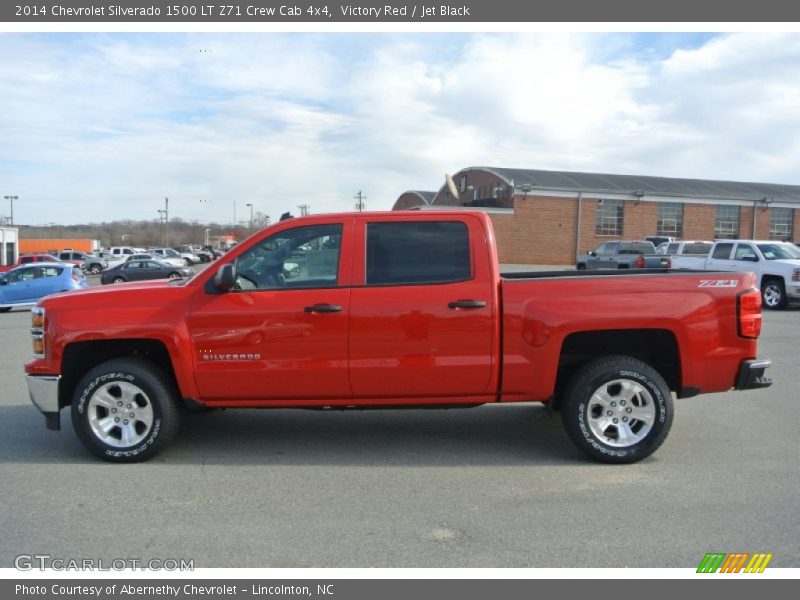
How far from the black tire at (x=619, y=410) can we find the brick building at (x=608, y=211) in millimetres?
40156

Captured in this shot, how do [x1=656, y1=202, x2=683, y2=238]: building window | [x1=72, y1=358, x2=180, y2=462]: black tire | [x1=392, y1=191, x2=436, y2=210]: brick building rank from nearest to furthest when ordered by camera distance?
[x1=72, y1=358, x2=180, y2=462]: black tire
[x1=656, y1=202, x2=683, y2=238]: building window
[x1=392, y1=191, x2=436, y2=210]: brick building

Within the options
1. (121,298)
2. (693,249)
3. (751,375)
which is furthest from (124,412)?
(693,249)

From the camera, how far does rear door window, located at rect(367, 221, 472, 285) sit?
17.5ft

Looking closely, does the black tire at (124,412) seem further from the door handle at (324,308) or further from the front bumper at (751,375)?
the front bumper at (751,375)

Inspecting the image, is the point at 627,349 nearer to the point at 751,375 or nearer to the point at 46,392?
the point at 751,375

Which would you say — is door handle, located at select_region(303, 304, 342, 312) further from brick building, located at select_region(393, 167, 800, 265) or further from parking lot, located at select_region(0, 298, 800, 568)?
brick building, located at select_region(393, 167, 800, 265)

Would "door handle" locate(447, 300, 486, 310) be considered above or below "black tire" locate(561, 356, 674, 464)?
above

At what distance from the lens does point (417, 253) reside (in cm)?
541

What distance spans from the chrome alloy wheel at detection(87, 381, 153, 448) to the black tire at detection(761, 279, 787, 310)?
16978mm

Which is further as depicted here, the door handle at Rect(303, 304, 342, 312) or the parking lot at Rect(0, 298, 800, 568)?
the door handle at Rect(303, 304, 342, 312)

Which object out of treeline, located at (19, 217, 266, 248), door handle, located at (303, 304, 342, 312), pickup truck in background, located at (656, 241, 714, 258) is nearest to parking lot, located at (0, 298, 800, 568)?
door handle, located at (303, 304, 342, 312)

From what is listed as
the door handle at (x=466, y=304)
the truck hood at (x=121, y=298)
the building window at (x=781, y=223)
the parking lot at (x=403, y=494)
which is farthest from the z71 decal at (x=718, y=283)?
the building window at (x=781, y=223)

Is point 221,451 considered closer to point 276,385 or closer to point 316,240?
point 276,385

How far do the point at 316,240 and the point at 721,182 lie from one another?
57.9 meters
